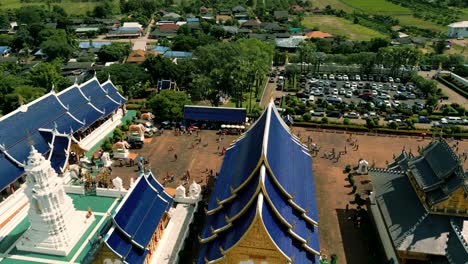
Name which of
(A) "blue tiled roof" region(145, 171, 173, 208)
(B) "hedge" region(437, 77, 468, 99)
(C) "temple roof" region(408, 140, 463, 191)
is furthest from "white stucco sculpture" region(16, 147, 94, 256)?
(B) "hedge" region(437, 77, 468, 99)

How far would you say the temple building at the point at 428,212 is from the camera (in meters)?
31.6

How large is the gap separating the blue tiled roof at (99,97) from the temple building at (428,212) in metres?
45.1

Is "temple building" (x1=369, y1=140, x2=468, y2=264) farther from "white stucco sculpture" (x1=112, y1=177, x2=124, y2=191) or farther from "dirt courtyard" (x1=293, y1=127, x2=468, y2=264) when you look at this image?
"white stucco sculpture" (x1=112, y1=177, x2=124, y2=191)

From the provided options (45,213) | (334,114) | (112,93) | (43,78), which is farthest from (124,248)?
(43,78)

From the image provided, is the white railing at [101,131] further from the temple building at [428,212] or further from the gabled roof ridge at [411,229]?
the gabled roof ridge at [411,229]

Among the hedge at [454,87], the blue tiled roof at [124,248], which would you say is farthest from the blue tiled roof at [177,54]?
the blue tiled roof at [124,248]

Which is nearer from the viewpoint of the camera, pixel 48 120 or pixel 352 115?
pixel 48 120

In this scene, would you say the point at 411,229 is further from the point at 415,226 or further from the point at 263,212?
the point at 263,212

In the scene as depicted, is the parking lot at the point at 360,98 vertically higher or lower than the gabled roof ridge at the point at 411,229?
lower

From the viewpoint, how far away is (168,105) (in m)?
65.9

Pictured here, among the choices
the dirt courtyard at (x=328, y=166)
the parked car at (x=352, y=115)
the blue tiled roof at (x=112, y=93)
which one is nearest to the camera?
the dirt courtyard at (x=328, y=166)

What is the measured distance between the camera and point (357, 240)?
38.9m

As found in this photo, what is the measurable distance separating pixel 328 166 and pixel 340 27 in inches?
4968

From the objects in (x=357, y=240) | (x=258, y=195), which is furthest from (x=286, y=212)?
(x=357, y=240)
